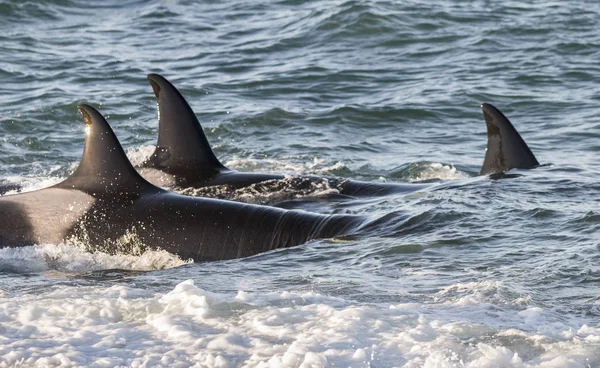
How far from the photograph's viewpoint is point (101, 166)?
866cm

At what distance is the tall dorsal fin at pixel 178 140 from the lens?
10527mm

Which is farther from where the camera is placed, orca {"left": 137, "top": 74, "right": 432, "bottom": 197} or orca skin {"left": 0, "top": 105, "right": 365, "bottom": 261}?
orca {"left": 137, "top": 74, "right": 432, "bottom": 197}

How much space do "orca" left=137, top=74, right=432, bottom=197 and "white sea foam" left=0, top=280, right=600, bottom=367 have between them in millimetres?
3479

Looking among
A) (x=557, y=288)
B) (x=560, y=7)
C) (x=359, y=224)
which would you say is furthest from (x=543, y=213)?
(x=560, y=7)

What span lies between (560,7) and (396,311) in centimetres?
1750

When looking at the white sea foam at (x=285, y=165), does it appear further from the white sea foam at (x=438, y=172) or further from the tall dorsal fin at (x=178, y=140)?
the tall dorsal fin at (x=178, y=140)

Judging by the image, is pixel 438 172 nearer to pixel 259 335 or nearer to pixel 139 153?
pixel 139 153

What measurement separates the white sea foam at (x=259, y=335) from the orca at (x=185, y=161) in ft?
11.4

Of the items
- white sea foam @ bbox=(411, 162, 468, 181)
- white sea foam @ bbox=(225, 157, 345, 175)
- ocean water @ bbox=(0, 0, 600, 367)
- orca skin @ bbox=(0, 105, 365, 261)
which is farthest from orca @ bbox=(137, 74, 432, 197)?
white sea foam @ bbox=(225, 157, 345, 175)

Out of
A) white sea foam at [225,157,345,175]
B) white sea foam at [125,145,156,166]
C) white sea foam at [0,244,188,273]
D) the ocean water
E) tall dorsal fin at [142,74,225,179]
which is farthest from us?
white sea foam at [125,145,156,166]

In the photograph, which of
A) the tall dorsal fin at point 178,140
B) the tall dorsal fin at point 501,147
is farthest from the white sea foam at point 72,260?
the tall dorsal fin at point 501,147

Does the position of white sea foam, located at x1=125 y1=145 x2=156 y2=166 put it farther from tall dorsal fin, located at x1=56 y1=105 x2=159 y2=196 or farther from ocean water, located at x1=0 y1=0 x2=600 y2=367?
tall dorsal fin, located at x1=56 y1=105 x2=159 y2=196

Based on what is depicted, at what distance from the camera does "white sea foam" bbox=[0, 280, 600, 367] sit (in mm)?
6168

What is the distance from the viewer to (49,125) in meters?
16.3
